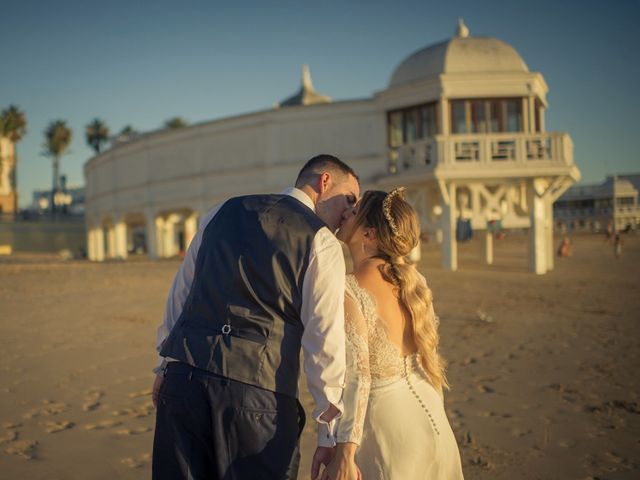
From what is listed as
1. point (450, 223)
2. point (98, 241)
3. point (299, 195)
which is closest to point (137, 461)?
point (299, 195)

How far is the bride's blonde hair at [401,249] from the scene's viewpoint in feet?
9.20

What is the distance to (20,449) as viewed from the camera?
4645mm

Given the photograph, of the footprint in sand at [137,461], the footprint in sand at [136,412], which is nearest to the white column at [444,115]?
the footprint in sand at [136,412]

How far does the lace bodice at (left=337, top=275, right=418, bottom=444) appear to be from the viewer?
2572 mm

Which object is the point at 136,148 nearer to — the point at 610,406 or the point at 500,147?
the point at 500,147

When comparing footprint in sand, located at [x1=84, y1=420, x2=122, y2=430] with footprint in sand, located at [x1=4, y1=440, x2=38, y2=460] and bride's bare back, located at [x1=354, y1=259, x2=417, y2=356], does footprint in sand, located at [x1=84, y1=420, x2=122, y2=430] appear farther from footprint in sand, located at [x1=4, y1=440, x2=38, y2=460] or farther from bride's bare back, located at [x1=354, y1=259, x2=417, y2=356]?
bride's bare back, located at [x1=354, y1=259, x2=417, y2=356]

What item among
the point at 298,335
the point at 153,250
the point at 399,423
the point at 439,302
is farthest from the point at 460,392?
the point at 153,250

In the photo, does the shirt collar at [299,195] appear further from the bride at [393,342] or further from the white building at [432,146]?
the white building at [432,146]

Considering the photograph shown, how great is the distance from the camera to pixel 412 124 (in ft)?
67.9

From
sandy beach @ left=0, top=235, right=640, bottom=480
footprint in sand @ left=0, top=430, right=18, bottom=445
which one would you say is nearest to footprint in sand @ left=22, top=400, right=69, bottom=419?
sandy beach @ left=0, top=235, right=640, bottom=480

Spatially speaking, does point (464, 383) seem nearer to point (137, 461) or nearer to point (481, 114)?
point (137, 461)

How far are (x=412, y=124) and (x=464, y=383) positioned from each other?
49.3 ft

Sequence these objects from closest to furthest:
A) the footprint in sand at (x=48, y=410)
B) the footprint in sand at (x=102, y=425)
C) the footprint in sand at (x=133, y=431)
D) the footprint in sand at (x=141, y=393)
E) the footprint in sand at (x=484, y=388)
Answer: the footprint in sand at (x=133, y=431), the footprint in sand at (x=102, y=425), the footprint in sand at (x=48, y=410), the footprint in sand at (x=141, y=393), the footprint in sand at (x=484, y=388)

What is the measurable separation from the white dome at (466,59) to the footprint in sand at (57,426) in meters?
16.9
